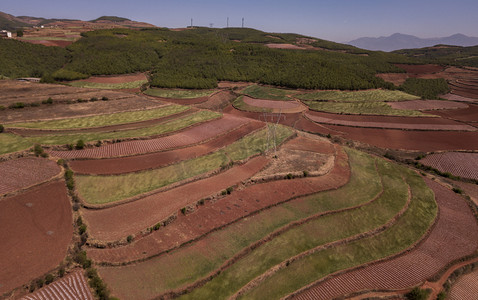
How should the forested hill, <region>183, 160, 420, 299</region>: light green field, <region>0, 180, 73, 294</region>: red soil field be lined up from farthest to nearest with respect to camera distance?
1. the forested hill
2. <region>183, 160, 420, 299</region>: light green field
3. <region>0, 180, 73, 294</region>: red soil field

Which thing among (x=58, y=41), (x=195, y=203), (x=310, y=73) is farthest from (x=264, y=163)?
(x=58, y=41)

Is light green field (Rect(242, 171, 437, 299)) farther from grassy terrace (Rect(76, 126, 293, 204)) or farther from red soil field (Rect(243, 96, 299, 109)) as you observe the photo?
red soil field (Rect(243, 96, 299, 109))

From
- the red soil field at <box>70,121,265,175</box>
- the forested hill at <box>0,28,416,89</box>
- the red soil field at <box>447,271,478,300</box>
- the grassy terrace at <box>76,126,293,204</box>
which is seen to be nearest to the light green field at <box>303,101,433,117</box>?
the forested hill at <box>0,28,416,89</box>

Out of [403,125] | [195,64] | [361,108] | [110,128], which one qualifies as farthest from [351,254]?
[195,64]

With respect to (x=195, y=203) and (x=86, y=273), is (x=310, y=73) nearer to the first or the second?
(x=195, y=203)

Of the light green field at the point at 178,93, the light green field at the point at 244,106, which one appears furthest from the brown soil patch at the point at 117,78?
the light green field at the point at 244,106

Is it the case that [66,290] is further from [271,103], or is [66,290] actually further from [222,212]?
[271,103]
